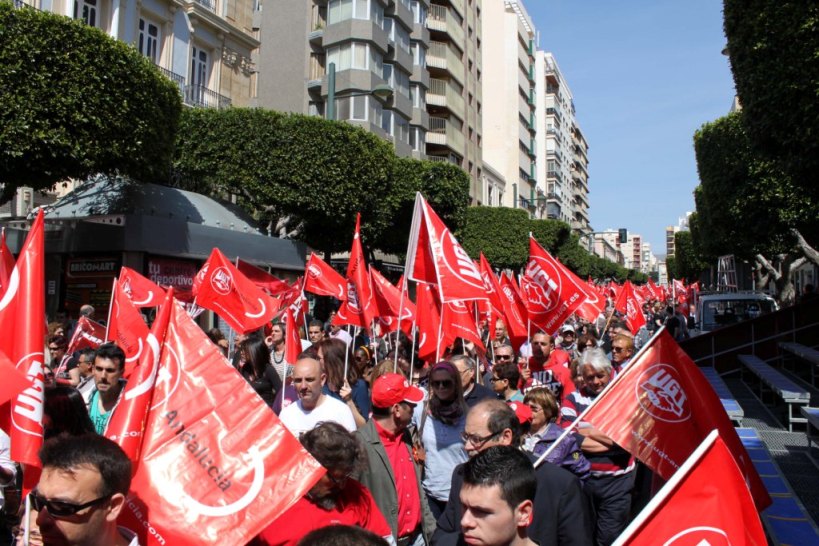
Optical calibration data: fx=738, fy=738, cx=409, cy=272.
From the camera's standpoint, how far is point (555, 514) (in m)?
3.58

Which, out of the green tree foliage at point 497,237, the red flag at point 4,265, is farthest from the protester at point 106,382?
the green tree foliage at point 497,237

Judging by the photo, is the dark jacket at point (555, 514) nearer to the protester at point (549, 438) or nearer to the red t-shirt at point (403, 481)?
the red t-shirt at point (403, 481)

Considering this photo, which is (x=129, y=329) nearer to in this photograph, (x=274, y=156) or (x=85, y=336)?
(x=85, y=336)

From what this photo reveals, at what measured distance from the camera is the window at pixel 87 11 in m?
19.6

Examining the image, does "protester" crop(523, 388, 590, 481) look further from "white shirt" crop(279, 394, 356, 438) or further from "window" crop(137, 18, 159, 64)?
"window" crop(137, 18, 159, 64)

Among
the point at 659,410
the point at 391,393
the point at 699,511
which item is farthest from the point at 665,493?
the point at 391,393

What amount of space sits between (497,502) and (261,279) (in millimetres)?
9987

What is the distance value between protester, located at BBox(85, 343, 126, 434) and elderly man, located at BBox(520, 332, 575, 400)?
177 inches

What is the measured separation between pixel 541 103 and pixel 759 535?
95.6 metres

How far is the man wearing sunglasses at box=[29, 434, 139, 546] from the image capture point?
2.44 m

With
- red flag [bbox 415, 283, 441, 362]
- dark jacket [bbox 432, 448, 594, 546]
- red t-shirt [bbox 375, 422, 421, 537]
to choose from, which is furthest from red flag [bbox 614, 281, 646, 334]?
A: dark jacket [bbox 432, 448, 594, 546]

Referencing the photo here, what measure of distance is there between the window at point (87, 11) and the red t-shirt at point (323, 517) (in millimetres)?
19562

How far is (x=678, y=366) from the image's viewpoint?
408cm

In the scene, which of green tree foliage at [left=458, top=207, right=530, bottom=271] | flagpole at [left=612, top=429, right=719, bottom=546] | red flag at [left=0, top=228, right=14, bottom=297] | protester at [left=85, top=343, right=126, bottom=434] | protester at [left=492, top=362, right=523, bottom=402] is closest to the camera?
flagpole at [left=612, top=429, right=719, bottom=546]
